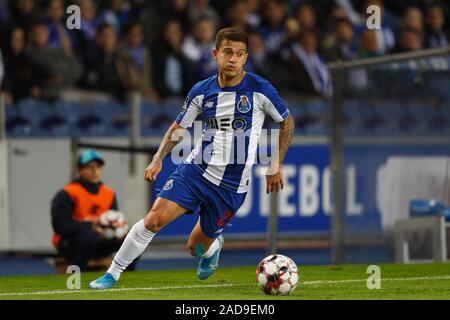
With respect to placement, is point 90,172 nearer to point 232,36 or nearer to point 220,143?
point 220,143

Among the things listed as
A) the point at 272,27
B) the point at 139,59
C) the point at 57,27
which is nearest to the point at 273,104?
the point at 57,27

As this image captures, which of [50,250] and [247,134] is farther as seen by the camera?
[50,250]

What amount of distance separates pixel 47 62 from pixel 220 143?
814cm

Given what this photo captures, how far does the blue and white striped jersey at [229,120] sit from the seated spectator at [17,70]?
7.67 metres

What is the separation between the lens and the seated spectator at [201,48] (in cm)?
1877

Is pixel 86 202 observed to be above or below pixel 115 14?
below

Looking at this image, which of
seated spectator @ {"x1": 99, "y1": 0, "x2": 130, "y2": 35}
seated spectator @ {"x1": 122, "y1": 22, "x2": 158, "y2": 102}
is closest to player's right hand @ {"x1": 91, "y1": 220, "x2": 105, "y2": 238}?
seated spectator @ {"x1": 122, "y1": 22, "x2": 158, "y2": 102}

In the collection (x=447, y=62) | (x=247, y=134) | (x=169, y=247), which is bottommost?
(x=169, y=247)

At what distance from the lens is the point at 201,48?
1895cm

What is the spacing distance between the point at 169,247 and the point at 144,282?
6.37 meters

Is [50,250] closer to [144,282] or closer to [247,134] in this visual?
[144,282]

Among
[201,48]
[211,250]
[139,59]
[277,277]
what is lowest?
[277,277]

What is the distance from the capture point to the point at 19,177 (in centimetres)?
1652
